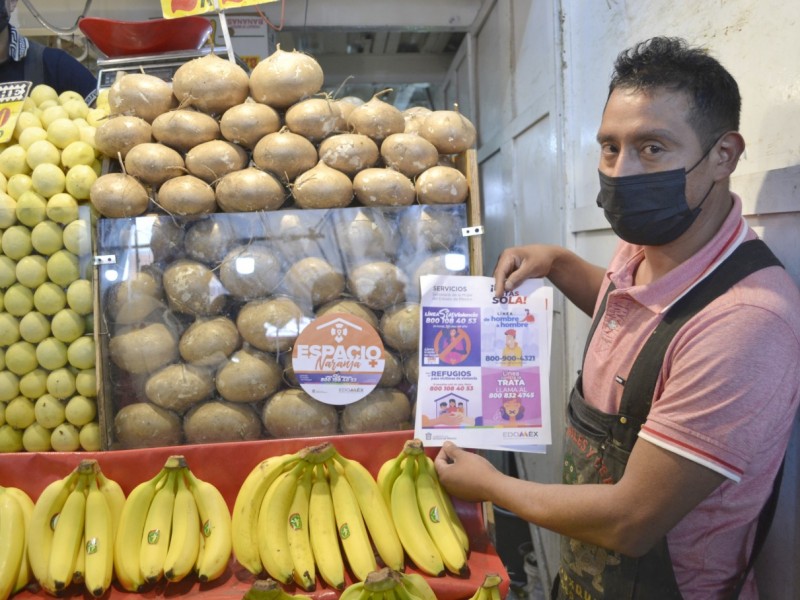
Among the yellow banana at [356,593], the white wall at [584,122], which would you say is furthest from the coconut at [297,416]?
the white wall at [584,122]

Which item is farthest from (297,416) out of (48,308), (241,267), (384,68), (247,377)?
(384,68)

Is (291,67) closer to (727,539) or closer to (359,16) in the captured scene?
(727,539)

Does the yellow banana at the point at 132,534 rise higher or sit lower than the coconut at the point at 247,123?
lower

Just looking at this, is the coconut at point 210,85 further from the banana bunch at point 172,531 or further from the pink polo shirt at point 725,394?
the pink polo shirt at point 725,394

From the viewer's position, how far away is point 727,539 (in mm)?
1391

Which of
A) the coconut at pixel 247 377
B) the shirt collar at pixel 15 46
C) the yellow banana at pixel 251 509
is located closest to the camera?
the yellow banana at pixel 251 509

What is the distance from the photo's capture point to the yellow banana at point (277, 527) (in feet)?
5.12

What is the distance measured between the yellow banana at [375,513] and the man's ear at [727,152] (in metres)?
1.18

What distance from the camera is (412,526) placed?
1.67 metres

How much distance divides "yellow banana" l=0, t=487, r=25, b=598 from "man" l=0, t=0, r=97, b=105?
81.6 inches

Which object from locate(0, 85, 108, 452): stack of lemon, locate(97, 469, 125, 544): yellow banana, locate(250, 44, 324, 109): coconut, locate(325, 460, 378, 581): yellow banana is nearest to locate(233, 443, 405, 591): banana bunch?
locate(325, 460, 378, 581): yellow banana

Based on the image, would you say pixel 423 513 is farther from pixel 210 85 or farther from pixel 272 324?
pixel 210 85

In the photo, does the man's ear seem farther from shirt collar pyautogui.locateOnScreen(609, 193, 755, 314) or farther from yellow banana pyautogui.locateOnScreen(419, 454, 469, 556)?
yellow banana pyautogui.locateOnScreen(419, 454, 469, 556)

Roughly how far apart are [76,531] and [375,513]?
776 millimetres
